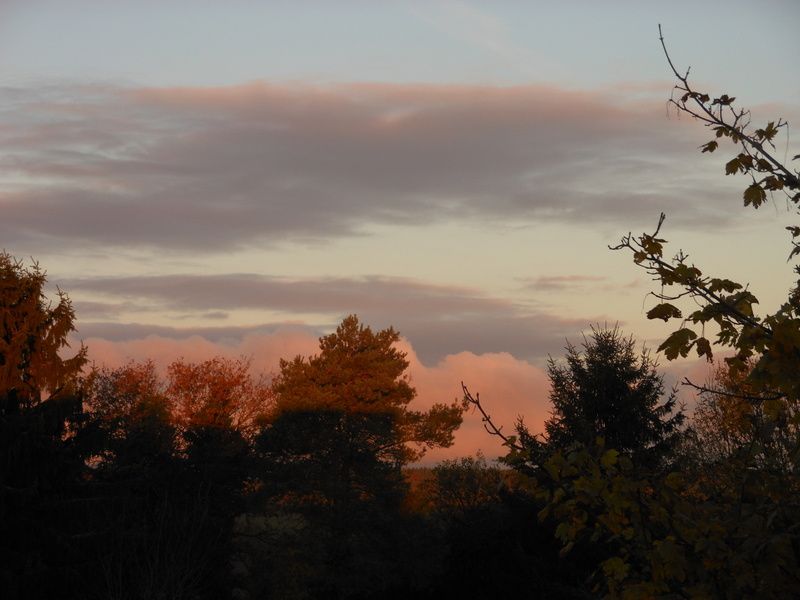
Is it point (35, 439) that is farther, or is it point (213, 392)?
point (213, 392)

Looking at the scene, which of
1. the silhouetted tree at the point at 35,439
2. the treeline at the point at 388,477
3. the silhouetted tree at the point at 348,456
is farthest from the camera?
the silhouetted tree at the point at 348,456

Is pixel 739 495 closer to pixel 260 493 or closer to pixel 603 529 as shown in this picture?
pixel 603 529

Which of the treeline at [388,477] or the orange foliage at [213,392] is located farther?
the orange foliage at [213,392]

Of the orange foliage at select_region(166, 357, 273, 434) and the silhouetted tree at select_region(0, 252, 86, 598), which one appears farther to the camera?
the orange foliage at select_region(166, 357, 273, 434)

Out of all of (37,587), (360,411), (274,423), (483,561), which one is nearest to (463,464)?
(360,411)

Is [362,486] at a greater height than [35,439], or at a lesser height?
lesser

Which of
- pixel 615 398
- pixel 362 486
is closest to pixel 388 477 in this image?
pixel 362 486

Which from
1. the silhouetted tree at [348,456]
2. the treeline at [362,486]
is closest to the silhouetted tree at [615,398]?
the treeline at [362,486]

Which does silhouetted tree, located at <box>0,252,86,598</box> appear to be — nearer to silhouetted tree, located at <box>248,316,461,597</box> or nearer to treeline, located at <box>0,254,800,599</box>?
treeline, located at <box>0,254,800,599</box>

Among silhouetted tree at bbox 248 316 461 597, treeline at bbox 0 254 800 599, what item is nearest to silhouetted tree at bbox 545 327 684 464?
treeline at bbox 0 254 800 599

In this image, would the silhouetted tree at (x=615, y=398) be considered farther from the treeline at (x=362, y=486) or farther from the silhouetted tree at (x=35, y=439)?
the silhouetted tree at (x=35, y=439)

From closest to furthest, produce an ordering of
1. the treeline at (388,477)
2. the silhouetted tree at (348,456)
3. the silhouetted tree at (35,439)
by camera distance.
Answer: the treeline at (388,477) → the silhouetted tree at (35,439) → the silhouetted tree at (348,456)

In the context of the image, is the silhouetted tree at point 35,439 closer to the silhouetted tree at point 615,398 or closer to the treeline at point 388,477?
the treeline at point 388,477

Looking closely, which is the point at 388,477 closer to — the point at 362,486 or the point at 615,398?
the point at 362,486
